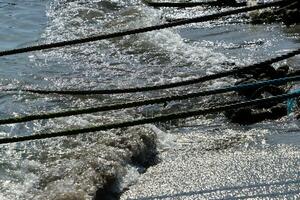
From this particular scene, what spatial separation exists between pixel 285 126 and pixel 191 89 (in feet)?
5.91

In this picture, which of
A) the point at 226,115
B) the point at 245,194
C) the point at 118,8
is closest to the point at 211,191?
the point at 245,194

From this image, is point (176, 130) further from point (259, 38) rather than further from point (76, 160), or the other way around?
point (259, 38)

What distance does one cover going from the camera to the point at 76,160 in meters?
4.86

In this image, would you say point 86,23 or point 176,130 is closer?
point 176,130

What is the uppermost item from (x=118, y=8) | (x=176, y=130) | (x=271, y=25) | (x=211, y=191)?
(x=211, y=191)

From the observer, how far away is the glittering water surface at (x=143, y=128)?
4246 mm

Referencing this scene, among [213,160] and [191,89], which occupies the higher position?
[213,160]

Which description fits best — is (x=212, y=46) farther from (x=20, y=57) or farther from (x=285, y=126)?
(x=285, y=126)

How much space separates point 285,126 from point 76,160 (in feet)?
5.80

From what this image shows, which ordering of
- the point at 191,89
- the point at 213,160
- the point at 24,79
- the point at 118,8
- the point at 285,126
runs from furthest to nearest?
the point at 118,8 < the point at 24,79 < the point at 191,89 < the point at 285,126 < the point at 213,160

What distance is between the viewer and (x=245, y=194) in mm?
3879

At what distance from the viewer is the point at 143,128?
17.5ft

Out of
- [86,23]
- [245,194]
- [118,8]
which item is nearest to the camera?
[245,194]

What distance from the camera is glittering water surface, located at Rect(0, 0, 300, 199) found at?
425cm
